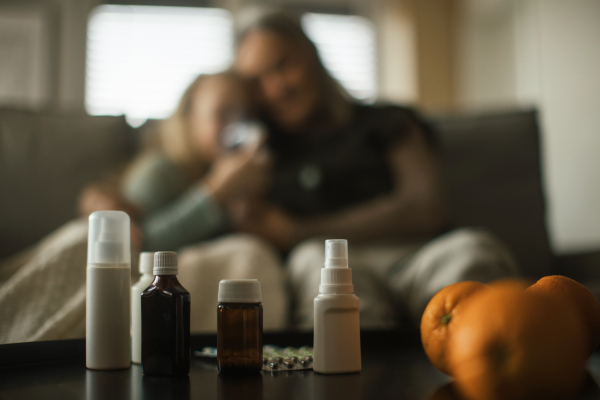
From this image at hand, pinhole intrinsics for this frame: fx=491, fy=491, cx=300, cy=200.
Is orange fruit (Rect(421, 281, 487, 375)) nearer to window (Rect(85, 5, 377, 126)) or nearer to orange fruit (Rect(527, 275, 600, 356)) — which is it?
orange fruit (Rect(527, 275, 600, 356))

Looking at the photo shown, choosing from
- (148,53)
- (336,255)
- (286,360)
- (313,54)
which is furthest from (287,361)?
(148,53)

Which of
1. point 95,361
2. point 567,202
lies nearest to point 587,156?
point 567,202

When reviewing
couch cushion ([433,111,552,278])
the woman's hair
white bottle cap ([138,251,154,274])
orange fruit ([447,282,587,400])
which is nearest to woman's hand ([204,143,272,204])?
the woman's hair

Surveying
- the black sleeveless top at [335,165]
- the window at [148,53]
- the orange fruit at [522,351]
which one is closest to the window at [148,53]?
the window at [148,53]

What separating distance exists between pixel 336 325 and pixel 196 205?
811 millimetres

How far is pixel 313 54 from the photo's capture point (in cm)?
143

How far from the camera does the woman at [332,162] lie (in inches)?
48.9

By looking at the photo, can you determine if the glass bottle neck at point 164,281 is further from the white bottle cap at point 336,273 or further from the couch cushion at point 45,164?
the couch cushion at point 45,164

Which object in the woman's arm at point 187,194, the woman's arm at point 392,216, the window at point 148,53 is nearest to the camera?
the woman's arm at point 187,194

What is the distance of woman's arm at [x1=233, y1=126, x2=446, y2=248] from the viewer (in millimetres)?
1235

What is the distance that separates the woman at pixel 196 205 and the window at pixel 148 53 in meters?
0.76

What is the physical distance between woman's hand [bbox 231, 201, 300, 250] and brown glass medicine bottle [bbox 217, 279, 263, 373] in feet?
2.68

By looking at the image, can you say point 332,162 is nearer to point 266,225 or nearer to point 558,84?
point 266,225

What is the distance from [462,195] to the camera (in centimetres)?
133
